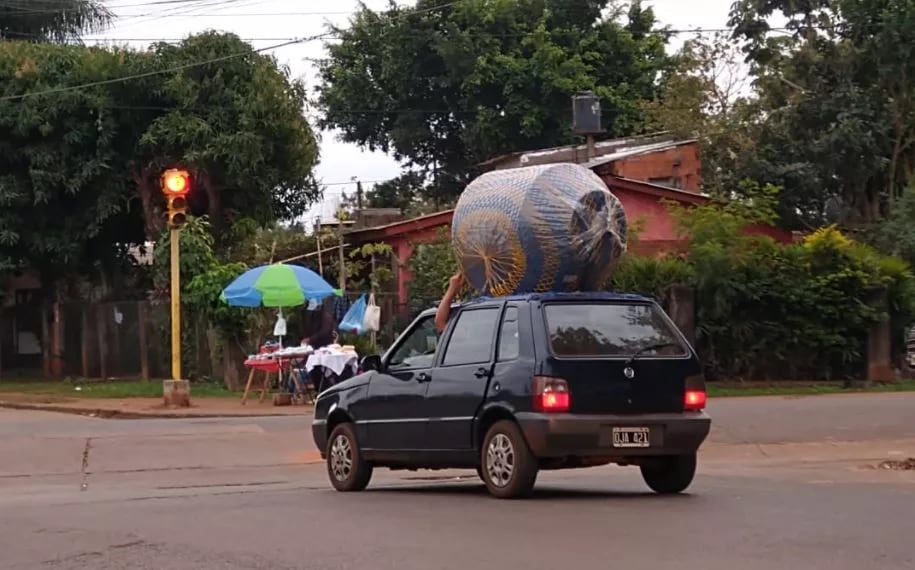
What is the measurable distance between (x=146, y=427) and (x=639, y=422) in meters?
11.5

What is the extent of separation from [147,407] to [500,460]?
45.7ft

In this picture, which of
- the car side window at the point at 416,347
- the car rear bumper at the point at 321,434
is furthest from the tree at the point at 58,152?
the car side window at the point at 416,347

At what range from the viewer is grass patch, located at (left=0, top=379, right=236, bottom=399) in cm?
→ 2697

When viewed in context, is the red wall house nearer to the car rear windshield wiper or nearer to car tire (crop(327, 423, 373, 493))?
car tire (crop(327, 423, 373, 493))

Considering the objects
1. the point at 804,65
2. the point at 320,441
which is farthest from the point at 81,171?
the point at 320,441

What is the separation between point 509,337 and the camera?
1128 cm

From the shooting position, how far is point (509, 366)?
11102 mm

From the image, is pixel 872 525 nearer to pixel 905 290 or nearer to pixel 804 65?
pixel 905 290

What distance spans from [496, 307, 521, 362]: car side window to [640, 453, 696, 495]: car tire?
5.12ft

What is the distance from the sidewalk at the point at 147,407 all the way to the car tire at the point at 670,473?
37.7ft

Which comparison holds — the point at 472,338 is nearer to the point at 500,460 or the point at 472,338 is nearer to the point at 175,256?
the point at 500,460

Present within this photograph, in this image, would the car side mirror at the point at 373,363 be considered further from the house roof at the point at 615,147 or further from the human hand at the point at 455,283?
the house roof at the point at 615,147

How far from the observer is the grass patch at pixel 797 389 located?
23.9 metres

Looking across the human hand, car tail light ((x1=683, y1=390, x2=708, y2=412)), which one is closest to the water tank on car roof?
the human hand
